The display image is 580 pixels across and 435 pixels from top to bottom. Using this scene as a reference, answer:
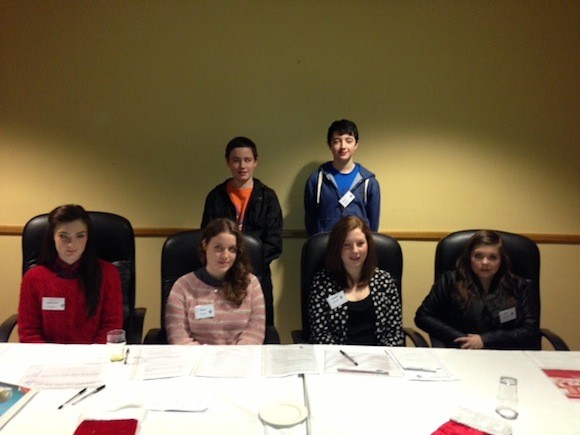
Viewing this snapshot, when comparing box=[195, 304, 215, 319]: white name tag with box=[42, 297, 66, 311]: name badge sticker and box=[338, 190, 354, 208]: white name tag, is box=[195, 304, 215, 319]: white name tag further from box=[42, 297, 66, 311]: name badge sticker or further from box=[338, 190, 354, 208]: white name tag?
box=[338, 190, 354, 208]: white name tag

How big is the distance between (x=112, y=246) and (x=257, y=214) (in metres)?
0.88

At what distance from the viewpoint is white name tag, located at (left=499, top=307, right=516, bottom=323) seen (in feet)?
6.77

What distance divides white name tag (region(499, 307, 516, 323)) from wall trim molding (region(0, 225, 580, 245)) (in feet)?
3.86

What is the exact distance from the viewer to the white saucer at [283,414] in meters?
1.19

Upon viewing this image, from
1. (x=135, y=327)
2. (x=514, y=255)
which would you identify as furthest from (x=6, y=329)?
(x=514, y=255)

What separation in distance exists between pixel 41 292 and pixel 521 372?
6.45 ft

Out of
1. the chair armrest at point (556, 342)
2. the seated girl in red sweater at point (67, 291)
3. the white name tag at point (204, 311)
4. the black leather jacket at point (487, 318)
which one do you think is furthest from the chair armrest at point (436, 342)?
the seated girl in red sweater at point (67, 291)

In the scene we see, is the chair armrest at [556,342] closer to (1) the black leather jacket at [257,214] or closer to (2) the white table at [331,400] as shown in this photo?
(2) the white table at [331,400]

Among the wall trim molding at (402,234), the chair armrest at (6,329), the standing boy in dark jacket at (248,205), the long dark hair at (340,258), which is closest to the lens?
the chair armrest at (6,329)

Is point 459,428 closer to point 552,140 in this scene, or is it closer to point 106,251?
point 106,251

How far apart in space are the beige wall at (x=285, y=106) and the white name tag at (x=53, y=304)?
126cm

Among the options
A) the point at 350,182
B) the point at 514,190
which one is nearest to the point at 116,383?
the point at 350,182

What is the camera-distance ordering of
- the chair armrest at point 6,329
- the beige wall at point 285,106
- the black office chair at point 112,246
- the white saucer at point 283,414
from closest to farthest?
the white saucer at point 283,414
the chair armrest at point 6,329
the black office chair at point 112,246
the beige wall at point 285,106

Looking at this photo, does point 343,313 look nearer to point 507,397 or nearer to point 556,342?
point 507,397
